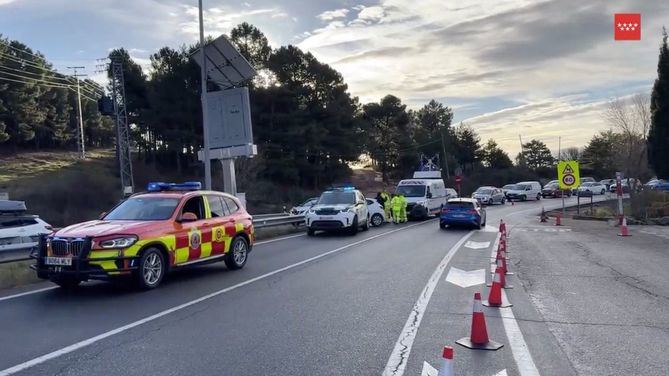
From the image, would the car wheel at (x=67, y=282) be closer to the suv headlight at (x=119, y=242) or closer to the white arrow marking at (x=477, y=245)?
the suv headlight at (x=119, y=242)

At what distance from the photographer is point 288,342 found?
6.44 m

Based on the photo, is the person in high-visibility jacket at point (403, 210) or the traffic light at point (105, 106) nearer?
the traffic light at point (105, 106)

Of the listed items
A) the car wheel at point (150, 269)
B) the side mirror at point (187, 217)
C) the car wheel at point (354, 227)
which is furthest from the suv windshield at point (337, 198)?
the car wheel at point (150, 269)

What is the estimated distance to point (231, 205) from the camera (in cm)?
1273

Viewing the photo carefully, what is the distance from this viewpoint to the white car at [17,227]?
42.0 feet

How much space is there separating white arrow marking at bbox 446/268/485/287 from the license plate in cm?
670

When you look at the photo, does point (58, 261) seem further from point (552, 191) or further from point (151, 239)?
point (552, 191)

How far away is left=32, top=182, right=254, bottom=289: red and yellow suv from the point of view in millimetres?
9070

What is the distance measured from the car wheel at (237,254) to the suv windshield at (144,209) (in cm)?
184

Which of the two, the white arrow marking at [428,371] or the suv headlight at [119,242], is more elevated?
the suv headlight at [119,242]

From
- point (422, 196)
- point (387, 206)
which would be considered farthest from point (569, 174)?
point (387, 206)

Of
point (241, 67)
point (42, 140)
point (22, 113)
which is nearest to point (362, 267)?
point (241, 67)

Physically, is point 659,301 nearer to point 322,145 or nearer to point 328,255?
point 328,255

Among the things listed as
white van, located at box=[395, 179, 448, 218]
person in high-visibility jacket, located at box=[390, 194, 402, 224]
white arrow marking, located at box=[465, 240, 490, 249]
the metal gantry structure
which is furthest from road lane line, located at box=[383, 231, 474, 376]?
the metal gantry structure
